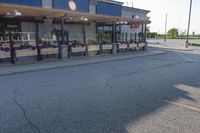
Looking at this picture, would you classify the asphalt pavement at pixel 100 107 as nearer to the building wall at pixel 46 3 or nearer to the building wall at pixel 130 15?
the building wall at pixel 46 3

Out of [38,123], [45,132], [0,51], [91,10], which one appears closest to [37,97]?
[38,123]

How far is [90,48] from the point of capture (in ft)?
62.0

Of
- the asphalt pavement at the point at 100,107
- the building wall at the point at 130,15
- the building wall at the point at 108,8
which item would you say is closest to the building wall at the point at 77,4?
the building wall at the point at 108,8

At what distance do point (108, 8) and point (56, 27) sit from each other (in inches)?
354

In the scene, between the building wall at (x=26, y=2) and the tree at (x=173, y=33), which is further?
the tree at (x=173, y=33)

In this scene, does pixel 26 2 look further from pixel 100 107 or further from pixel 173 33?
pixel 173 33

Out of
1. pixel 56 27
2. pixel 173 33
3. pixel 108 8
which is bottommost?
pixel 56 27

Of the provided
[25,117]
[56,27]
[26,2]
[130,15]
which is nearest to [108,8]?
[130,15]

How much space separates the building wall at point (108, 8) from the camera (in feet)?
86.1

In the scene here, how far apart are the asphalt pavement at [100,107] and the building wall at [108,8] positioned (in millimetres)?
19880

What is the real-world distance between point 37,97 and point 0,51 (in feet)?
27.0

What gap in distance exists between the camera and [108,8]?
27.3 metres

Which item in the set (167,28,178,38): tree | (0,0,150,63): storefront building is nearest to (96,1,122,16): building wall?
(0,0,150,63): storefront building

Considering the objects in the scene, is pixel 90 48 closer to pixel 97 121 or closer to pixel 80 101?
pixel 80 101
